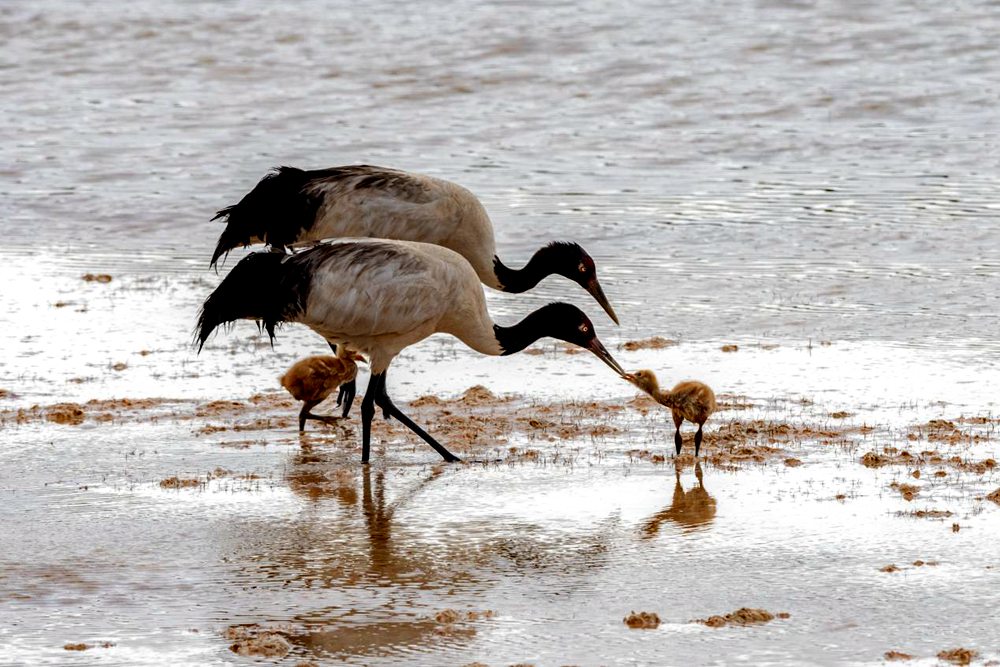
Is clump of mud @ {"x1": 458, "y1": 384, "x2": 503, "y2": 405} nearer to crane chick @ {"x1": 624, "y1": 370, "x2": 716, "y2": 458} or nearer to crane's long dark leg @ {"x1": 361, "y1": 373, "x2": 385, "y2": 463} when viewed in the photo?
crane's long dark leg @ {"x1": 361, "y1": 373, "x2": 385, "y2": 463}

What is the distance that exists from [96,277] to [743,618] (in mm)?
6742

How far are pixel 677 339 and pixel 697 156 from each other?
5.91 meters

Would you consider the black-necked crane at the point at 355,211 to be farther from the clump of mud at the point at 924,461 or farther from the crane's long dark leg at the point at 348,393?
the clump of mud at the point at 924,461

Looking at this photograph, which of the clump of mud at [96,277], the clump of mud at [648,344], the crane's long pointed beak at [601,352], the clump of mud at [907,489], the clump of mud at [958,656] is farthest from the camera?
the clump of mud at [96,277]

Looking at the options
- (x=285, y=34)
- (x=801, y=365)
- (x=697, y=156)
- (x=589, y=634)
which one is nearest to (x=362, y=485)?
(x=589, y=634)

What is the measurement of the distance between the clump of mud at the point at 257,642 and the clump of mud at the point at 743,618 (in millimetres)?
1298

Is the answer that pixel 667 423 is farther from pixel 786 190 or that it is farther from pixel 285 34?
pixel 285 34

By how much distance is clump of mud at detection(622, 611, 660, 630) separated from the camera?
550cm

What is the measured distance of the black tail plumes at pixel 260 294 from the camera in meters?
7.79

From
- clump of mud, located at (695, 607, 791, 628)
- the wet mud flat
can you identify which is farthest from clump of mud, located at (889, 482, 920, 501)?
clump of mud, located at (695, 607, 791, 628)

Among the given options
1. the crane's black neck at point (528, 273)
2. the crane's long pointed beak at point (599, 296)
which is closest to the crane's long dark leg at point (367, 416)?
the crane's black neck at point (528, 273)

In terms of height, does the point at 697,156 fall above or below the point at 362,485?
above

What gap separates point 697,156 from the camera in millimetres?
15234

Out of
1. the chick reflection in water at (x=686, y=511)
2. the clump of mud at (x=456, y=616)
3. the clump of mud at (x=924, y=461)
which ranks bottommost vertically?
the clump of mud at (x=456, y=616)
